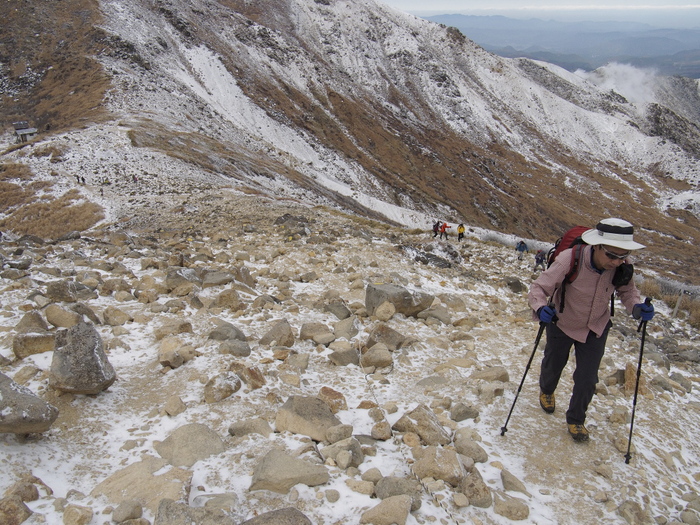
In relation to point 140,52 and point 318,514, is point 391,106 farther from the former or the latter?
point 318,514

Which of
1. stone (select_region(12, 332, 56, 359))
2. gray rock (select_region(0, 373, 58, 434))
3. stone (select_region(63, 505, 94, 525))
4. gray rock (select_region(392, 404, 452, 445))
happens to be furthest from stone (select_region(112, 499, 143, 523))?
stone (select_region(12, 332, 56, 359))

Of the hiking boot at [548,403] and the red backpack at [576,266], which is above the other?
the red backpack at [576,266]

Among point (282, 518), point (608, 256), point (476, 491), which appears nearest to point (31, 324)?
point (282, 518)

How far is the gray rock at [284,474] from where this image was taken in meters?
3.56

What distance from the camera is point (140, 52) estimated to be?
177ft

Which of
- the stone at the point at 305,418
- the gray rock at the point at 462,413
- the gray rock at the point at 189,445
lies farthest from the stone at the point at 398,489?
the gray rock at the point at 189,445

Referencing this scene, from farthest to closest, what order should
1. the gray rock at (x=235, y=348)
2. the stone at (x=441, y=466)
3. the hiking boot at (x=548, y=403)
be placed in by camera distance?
the gray rock at (x=235, y=348), the hiking boot at (x=548, y=403), the stone at (x=441, y=466)

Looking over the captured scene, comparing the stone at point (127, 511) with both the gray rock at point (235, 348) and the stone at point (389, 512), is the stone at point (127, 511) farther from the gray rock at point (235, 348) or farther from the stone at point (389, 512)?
the gray rock at point (235, 348)

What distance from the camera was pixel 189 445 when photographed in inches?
158

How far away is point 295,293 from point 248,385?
3.71m

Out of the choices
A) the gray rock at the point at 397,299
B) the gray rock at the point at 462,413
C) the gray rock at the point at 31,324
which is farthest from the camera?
the gray rock at the point at 397,299

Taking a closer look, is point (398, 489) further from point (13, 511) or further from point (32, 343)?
point (32, 343)

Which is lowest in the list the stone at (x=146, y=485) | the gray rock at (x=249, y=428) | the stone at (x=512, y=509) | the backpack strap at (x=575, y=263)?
the gray rock at (x=249, y=428)

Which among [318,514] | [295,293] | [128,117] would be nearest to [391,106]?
[128,117]
